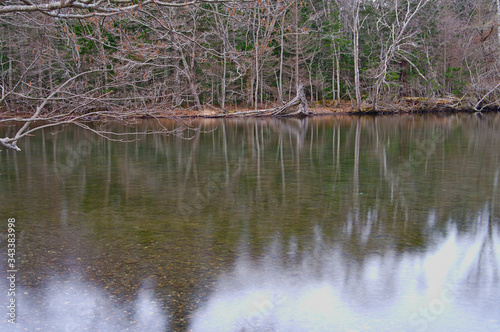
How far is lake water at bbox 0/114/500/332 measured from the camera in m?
4.29

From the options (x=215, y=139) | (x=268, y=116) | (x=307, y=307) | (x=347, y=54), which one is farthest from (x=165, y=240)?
(x=347, y=54)

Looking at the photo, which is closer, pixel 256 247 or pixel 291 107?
pixel 256 247

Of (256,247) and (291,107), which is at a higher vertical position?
(291,107)

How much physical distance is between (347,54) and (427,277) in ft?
139

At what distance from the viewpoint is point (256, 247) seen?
596 centimetres

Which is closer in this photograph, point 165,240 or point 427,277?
point 427,277

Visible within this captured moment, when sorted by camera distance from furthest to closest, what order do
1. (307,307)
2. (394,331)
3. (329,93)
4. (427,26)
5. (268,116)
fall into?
1. (329,93)
2. (427,26)
3. (268,116)
4. (307,307)
5. (394,331)

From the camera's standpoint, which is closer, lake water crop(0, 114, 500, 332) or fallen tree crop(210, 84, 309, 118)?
lake water crop(0, 114, 500, 332)

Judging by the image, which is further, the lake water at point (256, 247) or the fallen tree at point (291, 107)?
the fallen tree at point (291, 107)

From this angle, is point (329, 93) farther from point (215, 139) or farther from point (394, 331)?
point (394, 331)

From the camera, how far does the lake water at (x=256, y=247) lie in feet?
14.1

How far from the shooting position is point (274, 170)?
11.7 metres

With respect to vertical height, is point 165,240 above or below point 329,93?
below

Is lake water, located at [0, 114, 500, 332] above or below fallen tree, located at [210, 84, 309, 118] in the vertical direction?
below
